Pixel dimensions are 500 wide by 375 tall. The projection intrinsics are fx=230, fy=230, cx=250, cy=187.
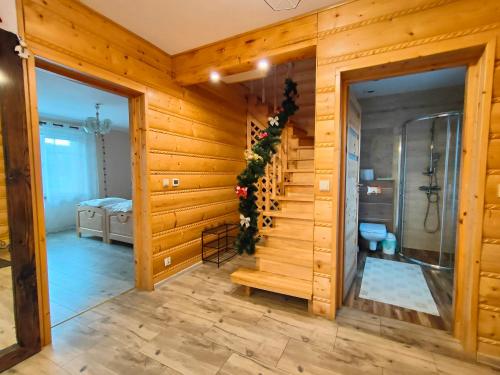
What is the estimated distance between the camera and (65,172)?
544 cm

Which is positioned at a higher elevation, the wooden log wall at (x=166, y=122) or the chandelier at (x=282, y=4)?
the chandelier at (x=282, y=4)

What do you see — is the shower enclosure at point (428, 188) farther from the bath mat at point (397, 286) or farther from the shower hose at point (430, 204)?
the bath mat at point (397, 286)

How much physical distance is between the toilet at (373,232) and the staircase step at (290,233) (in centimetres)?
181

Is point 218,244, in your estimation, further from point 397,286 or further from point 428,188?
point 428,188

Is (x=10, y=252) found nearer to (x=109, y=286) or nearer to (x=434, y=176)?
(x=109, y=286)

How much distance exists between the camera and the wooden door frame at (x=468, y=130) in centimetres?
157

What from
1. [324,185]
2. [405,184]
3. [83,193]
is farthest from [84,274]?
[405,184]

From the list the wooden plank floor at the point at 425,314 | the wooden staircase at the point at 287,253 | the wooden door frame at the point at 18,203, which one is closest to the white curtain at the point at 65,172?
the wooden door frame at the point at 18,203

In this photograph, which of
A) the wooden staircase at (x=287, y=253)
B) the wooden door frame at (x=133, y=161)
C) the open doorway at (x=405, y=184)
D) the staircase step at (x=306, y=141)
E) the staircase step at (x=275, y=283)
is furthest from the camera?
the staircase step at (x=306, y=141)

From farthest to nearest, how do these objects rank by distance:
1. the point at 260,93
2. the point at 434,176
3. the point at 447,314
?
1. the point at 260,93
2. the point at 434,176
3. the point at 447,314

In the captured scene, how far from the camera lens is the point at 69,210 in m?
5.54

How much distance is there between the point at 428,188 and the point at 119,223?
5.21 m

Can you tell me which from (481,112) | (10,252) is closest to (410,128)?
(481,112)

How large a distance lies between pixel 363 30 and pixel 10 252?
122 inches
